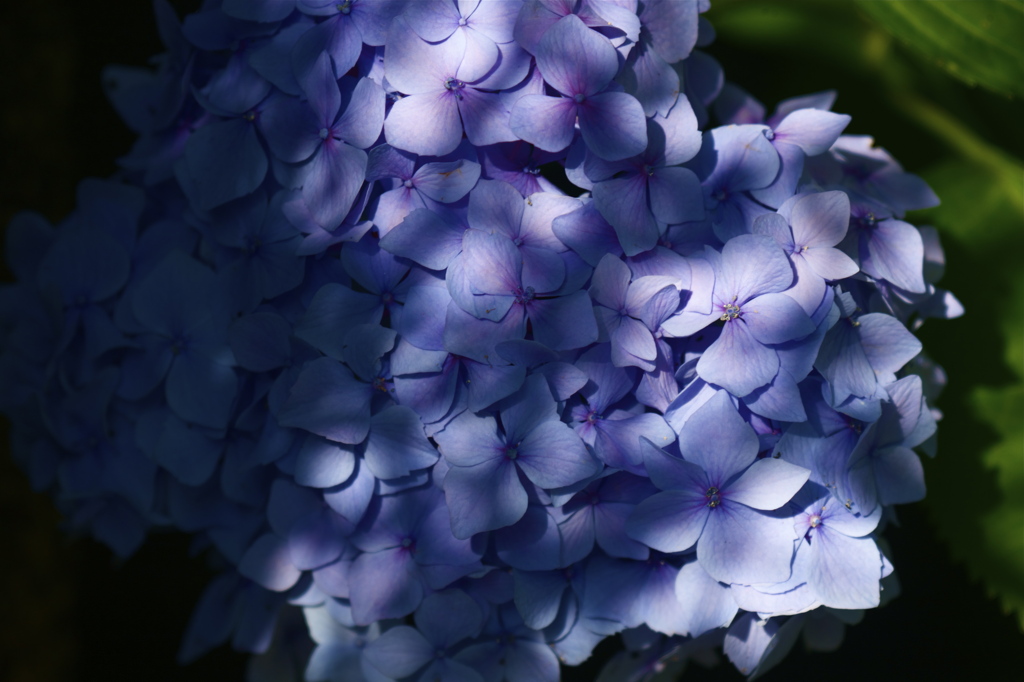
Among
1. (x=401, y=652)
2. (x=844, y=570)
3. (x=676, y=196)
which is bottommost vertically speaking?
(x=401, y=652)

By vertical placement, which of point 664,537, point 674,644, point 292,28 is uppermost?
point 292,28

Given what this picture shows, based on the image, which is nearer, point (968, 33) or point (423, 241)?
point (423, 241)

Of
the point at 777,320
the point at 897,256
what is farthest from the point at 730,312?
the point at 897,256

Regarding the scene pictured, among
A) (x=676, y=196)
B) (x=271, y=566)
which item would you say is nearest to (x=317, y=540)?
(x=271, y=566)

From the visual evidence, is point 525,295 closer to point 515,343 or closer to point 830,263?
point 515,343

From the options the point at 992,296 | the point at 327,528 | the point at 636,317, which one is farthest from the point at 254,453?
the point at 992,296

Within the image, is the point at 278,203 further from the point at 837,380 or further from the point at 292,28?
the point at 837,380

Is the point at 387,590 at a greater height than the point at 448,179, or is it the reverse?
the point at 448,179

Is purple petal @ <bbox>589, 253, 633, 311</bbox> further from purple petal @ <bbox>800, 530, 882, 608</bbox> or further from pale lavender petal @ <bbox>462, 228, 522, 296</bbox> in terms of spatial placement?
purple petal @ <bbox>800, 530, 882, 608</bbox>
